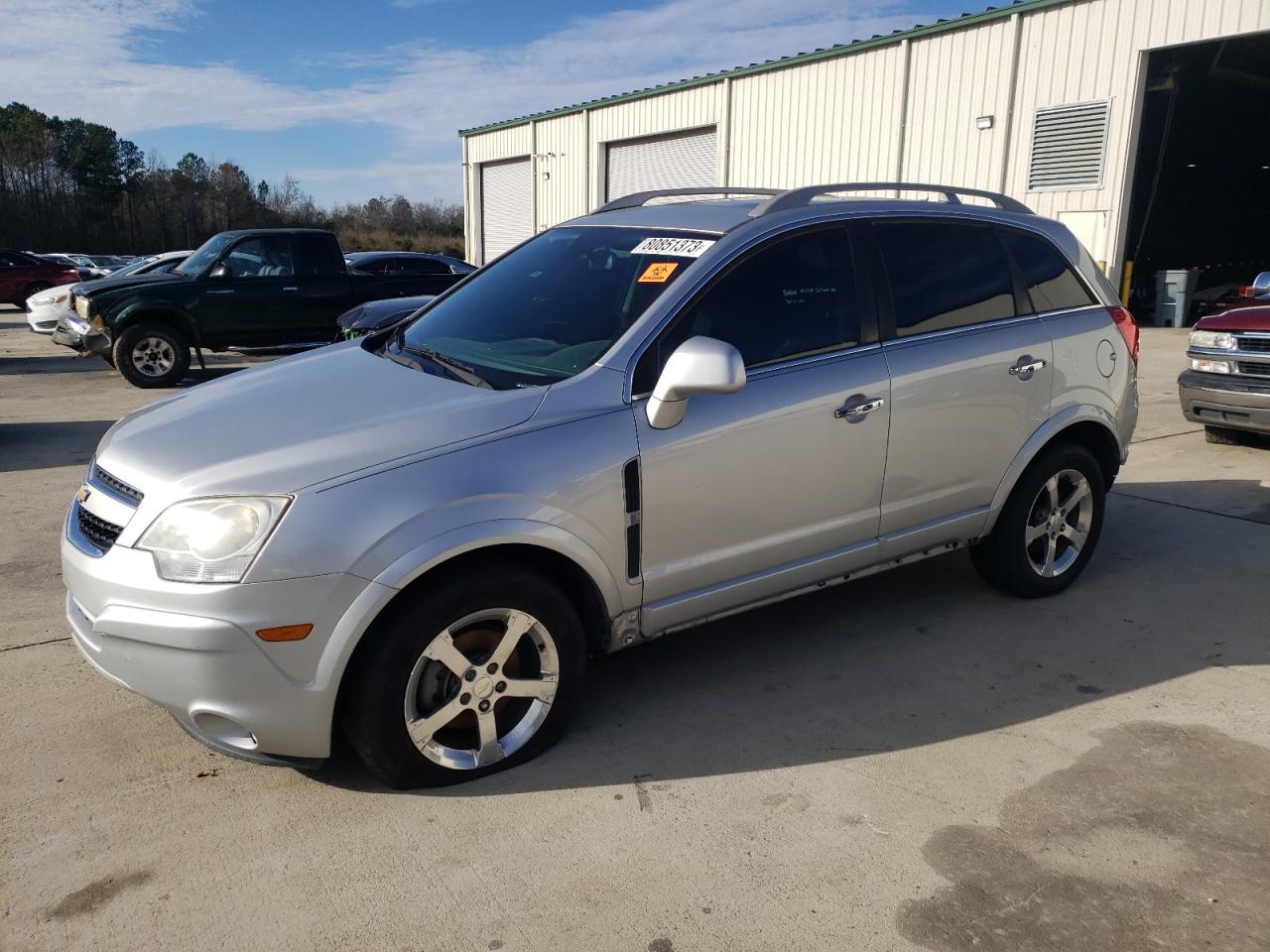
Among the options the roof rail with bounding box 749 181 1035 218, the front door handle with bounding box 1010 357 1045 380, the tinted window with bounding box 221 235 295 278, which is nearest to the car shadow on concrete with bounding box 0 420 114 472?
the tinted window with bounding box 221 235 295 278

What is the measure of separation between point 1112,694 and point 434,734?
262 cm

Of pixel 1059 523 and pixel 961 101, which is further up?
pixel 961 101

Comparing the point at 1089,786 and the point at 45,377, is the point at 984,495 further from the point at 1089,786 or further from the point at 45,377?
the point at 45,377

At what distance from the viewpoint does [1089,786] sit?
320cm

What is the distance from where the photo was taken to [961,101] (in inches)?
725

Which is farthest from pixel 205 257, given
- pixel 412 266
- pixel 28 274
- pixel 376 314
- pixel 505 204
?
pixel 505 204

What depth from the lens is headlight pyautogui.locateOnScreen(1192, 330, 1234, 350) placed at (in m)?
7.82

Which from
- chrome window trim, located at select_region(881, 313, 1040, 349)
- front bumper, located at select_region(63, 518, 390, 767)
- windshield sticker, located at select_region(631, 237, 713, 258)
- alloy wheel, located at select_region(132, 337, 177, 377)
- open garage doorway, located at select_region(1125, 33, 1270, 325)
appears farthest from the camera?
open garage doorway, located at select_region(1125, 33, 1270, 325)

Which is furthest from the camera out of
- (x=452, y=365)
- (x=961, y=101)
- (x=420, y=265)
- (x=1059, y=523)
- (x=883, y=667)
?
(x=961, y=101)

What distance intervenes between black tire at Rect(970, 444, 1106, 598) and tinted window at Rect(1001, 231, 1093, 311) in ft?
2.26

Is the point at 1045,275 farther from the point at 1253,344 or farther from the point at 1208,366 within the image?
the point at 1208,366

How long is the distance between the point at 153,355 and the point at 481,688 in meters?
10.4

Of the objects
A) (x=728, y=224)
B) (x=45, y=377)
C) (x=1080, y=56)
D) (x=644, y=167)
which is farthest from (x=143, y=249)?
(x=728, y=224)

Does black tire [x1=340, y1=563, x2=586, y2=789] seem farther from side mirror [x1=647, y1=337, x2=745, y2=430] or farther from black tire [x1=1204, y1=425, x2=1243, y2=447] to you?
black tire [x1=1204, y1=425, x2=1243, y2=447]
